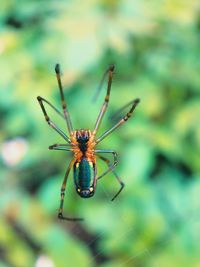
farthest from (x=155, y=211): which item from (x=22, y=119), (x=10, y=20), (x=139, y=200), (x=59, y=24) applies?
(x=10, y=20)

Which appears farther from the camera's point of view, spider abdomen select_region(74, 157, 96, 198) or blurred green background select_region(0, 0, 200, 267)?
blurred green background select_region(0, 0, 200, 267)

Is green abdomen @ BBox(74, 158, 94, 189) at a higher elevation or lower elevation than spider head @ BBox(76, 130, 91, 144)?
lower

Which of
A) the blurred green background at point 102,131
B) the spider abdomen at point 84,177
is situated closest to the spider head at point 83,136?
the spider abdomen at point 84,177

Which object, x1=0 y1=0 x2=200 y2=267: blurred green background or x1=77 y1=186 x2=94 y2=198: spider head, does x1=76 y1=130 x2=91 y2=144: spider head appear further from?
x1=0 y1=0 x2=200 y2=267: blurred green background

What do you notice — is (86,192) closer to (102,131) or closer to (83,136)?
(83,136)

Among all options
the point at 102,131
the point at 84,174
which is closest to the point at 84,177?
the point at 84,174

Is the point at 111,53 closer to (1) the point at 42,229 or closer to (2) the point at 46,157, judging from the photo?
(2) the point at 46,157

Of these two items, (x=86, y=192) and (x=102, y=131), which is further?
(x=102, y=131)

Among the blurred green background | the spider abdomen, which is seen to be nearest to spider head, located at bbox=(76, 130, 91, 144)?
the spider abdomen

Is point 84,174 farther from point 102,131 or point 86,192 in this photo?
point 102,131
